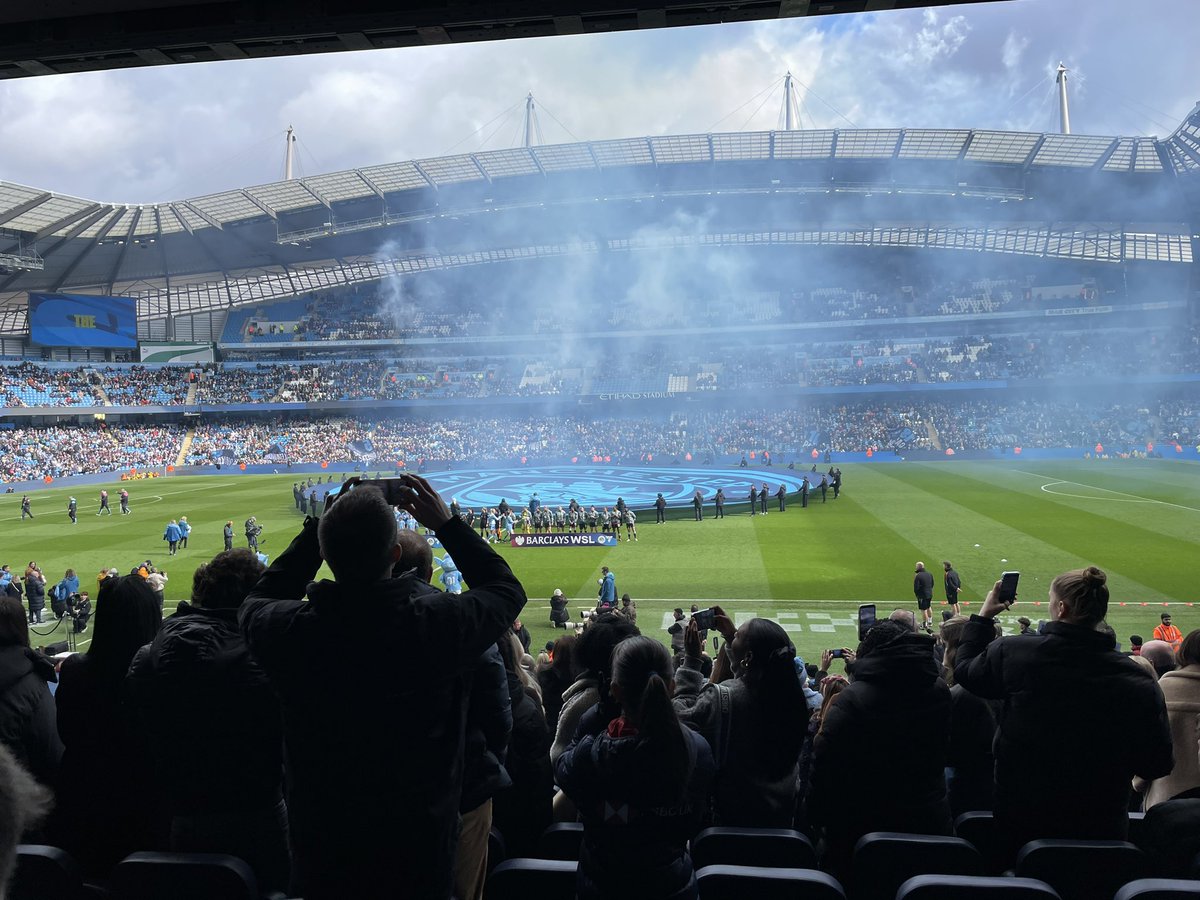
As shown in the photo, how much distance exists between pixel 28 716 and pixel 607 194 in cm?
5989

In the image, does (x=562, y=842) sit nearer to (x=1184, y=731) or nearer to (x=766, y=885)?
(x=766, y=885)

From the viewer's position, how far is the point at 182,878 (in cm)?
294

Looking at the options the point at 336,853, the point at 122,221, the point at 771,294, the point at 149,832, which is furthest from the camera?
the point at 771,294

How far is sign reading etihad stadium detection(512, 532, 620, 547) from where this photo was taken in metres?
24.8

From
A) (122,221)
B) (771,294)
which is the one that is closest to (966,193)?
(771,294)

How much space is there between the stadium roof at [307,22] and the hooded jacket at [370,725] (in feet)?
15.1

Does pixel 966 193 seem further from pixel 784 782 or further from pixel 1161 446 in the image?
pixel 784 782

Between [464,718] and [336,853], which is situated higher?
[464,718]

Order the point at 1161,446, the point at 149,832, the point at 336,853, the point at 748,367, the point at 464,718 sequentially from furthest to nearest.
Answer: the point at 748,367, the point at 1161,446, the point at 149,832, the point at 464,718, the point at 336,853

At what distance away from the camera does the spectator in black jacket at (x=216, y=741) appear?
3225 millimetres

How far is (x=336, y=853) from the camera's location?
240 cm

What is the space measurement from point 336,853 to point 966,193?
6317 centimetres

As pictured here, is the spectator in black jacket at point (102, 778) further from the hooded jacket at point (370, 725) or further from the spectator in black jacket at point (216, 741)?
the hooded jacket at point (370, 725)

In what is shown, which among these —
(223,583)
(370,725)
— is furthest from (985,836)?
(223,583)
